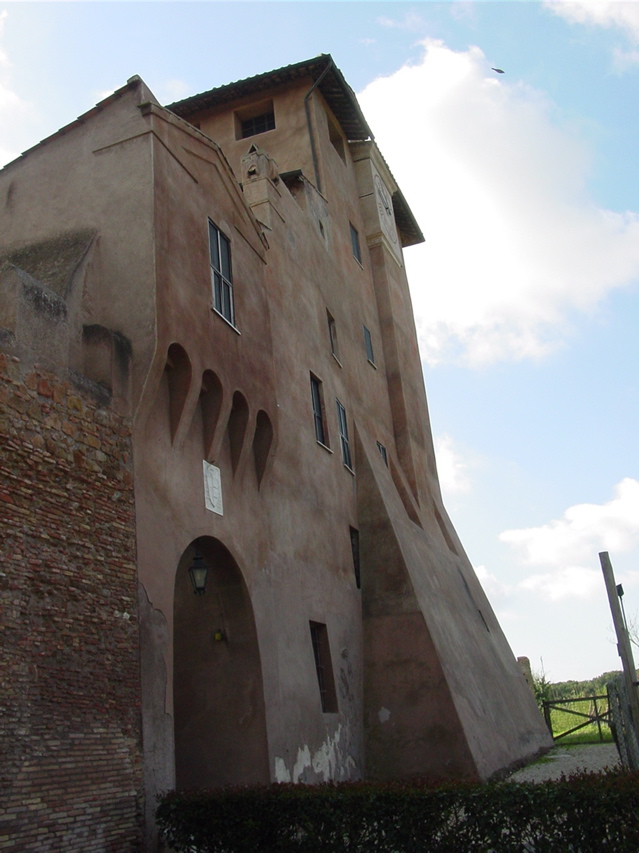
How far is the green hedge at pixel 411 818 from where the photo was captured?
7438 mm

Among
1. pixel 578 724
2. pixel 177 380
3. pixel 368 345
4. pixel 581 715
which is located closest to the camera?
pixel 177 380

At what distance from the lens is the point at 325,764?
1283cm

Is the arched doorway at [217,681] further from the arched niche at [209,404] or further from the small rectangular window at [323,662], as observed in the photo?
the small rectangular window at [323,662]

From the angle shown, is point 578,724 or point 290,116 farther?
point 578,724

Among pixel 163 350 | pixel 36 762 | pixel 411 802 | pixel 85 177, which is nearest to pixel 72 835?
pixel 36 762

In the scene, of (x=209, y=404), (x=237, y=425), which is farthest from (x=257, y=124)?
(x=209, y=404)

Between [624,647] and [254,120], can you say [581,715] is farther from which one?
[254,120]

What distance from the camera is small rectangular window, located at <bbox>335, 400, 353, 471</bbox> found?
58.4 ft

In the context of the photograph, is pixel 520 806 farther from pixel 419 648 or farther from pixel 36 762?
pixel 419 648

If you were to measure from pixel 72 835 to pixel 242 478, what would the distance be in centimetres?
573

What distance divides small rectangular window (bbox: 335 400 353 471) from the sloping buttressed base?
367 mm

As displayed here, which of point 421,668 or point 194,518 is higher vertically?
point 194,518

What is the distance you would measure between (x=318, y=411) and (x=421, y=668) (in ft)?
17.7

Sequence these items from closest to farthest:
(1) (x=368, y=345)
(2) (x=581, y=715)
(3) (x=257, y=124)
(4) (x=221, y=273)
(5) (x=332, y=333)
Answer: (4) (x=221, y=273)
(5) (x=332, y=333)
(1) (x=368, y=345)
(3) (x=257, y=124)
(2) (x=581, y=715)
